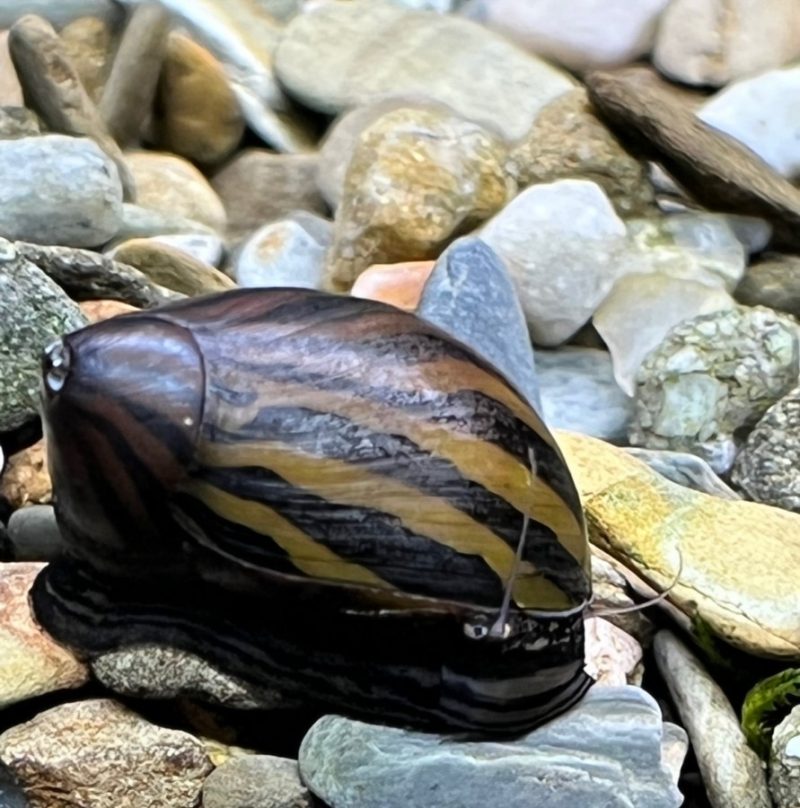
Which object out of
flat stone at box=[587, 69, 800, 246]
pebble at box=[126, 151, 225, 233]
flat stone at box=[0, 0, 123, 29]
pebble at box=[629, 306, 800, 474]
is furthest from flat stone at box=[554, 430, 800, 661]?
flat stone at box=[0, 0, 123, 29]

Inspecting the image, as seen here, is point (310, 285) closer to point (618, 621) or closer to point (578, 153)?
point (578, 153)

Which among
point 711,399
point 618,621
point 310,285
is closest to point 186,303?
point 618,621

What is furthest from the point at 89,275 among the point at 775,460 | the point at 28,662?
the point at 775,460

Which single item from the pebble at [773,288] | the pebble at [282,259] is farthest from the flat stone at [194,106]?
the pebble at [773,288]

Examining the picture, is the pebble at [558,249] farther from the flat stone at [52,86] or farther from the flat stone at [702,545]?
the flat stone at [52,86]

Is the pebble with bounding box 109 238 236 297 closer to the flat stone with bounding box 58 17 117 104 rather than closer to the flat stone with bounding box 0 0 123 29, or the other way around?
the flat stone with bounding box 58 17 117 104

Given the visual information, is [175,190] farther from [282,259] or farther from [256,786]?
[256,786]
